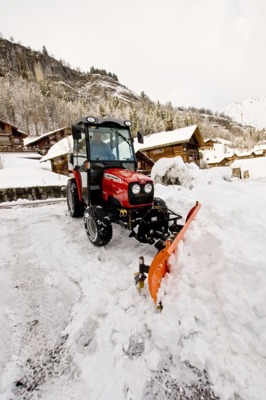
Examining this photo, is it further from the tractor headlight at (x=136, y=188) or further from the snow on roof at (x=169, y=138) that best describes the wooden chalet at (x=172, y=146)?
the tractor headlight at (x=136, y=188)

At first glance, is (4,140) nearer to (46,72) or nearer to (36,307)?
(36,307)

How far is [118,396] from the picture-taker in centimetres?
171

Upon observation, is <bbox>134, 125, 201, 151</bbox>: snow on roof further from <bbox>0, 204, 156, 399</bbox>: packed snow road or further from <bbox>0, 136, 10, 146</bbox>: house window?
<bbox>0, 136, 10, 146</bbox>: house window

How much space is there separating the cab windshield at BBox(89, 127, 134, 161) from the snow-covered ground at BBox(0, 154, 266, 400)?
2292 millimetres

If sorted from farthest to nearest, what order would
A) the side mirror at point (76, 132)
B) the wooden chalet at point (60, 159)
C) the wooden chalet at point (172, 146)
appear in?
the wooden chalet at point (60, 159)
the wooden chalet at point (172, 146)
the side mirror at point (76, 132)

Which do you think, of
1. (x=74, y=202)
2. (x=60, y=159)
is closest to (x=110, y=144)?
(x=74, y=202)

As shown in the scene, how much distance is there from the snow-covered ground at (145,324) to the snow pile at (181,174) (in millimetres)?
7529

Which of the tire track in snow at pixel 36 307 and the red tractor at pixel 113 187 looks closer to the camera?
the tire track in snow at pixel 36 307

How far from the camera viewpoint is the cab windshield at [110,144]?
15.5ft

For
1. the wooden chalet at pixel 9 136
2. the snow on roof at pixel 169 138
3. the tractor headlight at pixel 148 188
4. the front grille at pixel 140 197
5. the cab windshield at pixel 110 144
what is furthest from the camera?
the wooden chalet at pixel 9 136

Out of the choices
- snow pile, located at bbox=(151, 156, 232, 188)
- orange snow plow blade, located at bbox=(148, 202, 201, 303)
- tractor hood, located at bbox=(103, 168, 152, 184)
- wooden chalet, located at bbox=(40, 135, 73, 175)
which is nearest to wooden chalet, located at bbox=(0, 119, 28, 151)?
wooden chalet, located at bbox=(40, 135, 73, 175)

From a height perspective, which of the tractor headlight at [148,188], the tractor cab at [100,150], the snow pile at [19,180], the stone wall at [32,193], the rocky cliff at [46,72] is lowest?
the stone wall at [32,193]

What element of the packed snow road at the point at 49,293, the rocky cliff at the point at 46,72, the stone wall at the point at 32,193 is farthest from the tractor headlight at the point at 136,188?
the rocky cliff at the point at 46,72

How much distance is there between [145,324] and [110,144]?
3678 mm
